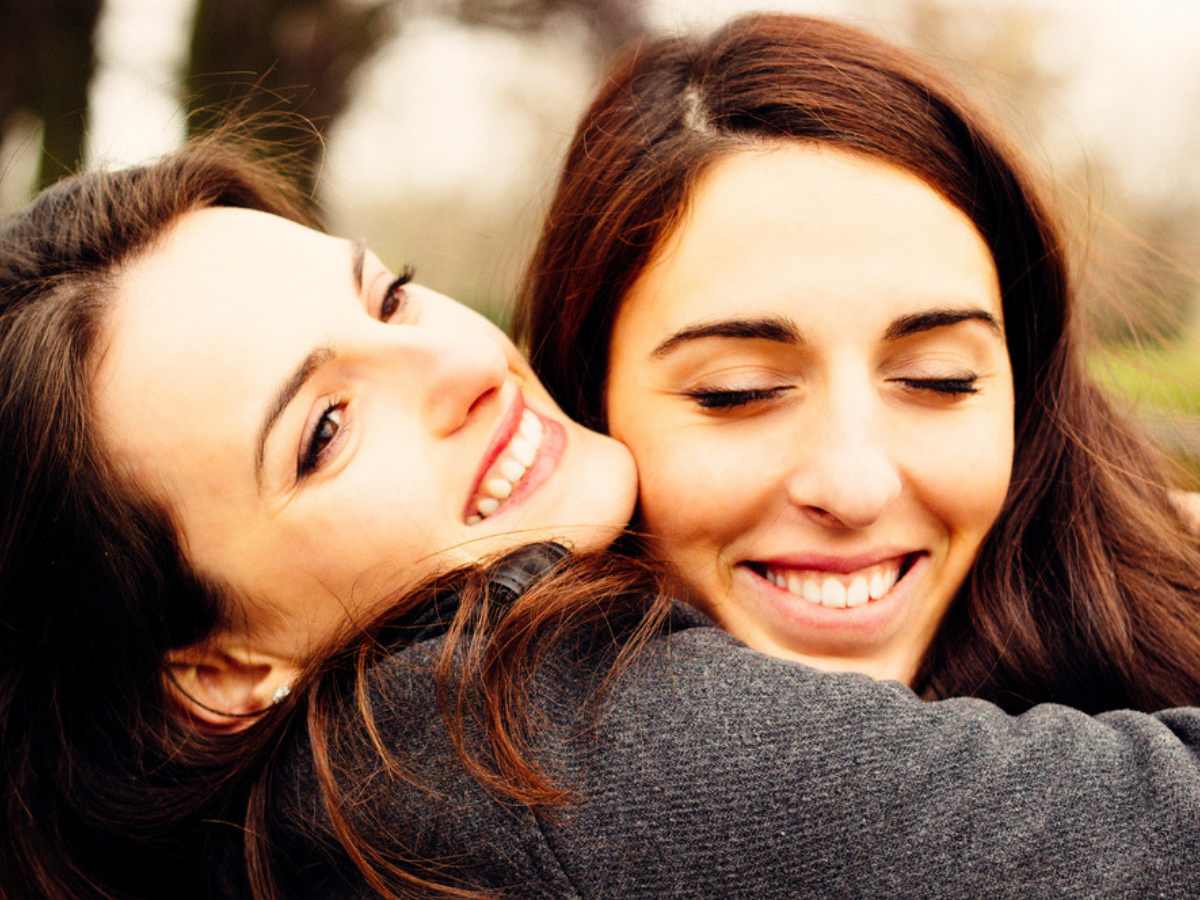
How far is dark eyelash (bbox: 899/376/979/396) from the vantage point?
1.93m

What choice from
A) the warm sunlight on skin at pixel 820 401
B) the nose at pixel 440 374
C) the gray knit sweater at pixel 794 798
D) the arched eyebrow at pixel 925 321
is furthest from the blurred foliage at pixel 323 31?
the gray knit sweater at pixel 794 798

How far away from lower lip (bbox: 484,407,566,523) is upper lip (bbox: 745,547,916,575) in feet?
1.67

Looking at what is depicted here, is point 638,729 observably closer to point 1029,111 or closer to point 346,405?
point 346,405

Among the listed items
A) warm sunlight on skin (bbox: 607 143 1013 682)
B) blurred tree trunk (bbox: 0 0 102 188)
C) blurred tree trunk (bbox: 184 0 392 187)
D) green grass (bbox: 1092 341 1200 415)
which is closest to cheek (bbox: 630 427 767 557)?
warm sunlight on skin (bbox: 607 143 1013 682)

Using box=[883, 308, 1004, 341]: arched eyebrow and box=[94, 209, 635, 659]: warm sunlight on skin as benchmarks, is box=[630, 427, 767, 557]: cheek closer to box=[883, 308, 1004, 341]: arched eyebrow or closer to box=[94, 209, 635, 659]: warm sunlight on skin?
box=[94, 209, 635, 659]: warm sunlight on skin

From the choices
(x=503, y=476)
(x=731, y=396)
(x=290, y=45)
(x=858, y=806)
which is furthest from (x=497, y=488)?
(x=290, y=45)

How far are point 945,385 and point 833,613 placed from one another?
55 centimetres

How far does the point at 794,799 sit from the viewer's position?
1.45 m

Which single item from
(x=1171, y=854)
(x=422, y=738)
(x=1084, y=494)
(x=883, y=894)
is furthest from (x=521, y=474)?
(x=1084, y=494)

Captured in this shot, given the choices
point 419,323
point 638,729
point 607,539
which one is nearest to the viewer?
point 638,729

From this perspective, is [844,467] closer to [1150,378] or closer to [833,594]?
[833,594]

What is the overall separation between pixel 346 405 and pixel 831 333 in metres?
1.00

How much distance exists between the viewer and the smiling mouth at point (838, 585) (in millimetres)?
1961

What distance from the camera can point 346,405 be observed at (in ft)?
6.07
